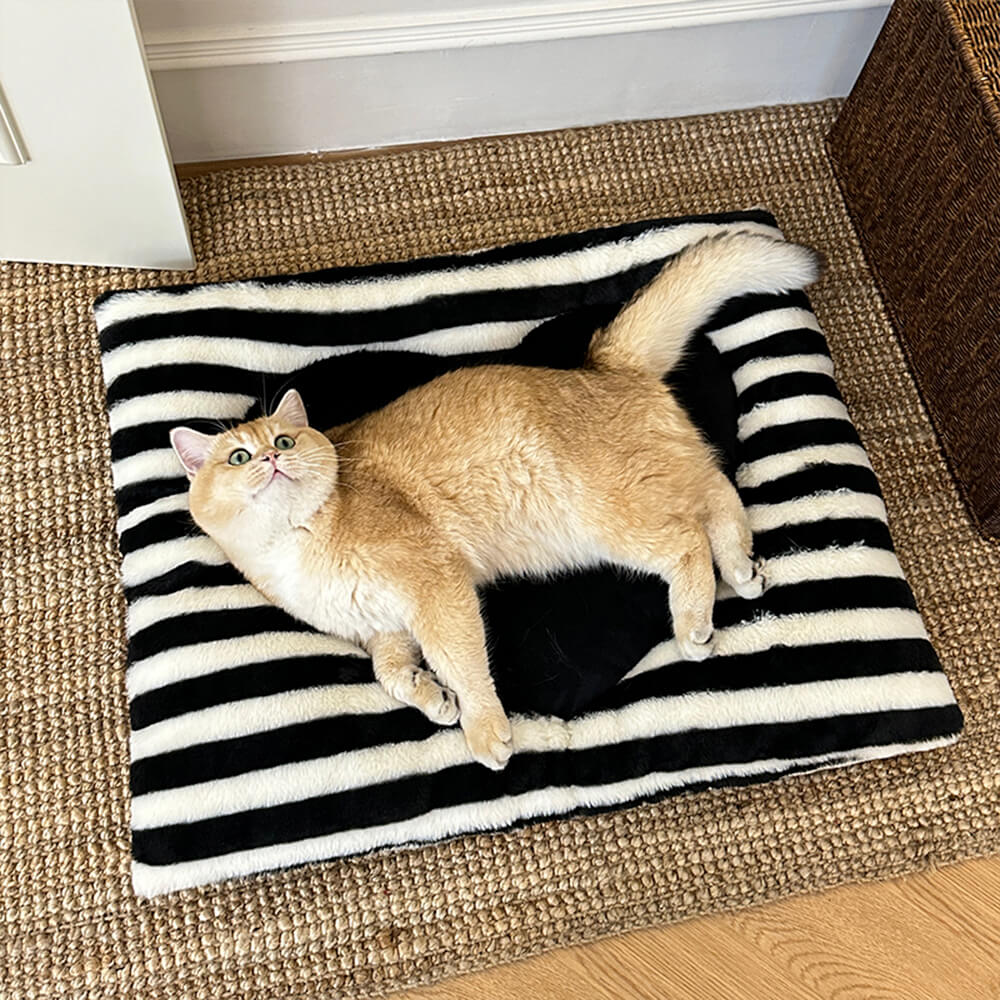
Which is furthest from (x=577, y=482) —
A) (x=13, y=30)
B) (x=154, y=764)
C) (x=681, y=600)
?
(x=13, y=30)

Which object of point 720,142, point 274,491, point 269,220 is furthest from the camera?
point 720,142

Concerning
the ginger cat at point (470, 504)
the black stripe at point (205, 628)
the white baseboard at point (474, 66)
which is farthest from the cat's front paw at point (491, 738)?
the white baseboard at point (474, 66)

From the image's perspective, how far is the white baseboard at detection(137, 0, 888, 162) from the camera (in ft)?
4.95

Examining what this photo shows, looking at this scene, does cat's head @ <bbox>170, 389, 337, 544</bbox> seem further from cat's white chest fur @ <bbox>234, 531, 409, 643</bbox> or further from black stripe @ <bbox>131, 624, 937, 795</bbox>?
black stripe @ <bbox>131, 624, 937, 795</bbox>

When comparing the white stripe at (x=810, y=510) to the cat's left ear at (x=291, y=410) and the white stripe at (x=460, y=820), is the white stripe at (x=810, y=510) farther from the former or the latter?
the cat's left ear at (x=291, y=410)

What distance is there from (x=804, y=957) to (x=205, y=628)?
85 cm

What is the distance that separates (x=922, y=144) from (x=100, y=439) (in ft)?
4.20

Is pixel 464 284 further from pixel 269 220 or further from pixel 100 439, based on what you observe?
pixel 100 439

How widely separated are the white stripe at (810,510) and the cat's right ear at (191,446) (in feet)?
2.30

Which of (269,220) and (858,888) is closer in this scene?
(858,888)

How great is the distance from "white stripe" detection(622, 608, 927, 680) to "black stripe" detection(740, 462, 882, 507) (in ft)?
0.55

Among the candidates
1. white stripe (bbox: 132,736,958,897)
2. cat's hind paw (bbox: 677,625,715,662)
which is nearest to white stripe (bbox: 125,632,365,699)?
white stripe (bbox: 132,736,958,897)

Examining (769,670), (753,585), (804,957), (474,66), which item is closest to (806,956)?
(804,957)

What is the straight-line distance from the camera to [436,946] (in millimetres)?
1239
